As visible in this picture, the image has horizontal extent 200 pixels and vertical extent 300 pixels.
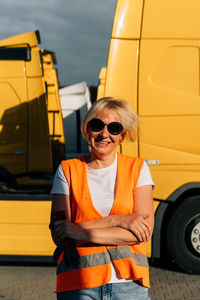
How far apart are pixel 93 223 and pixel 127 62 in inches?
100.0

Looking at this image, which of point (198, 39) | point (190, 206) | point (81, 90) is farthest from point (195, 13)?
point (81, 90)

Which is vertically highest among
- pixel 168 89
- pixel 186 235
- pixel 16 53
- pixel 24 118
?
pixel 16 53

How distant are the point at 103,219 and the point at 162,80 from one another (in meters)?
2.48

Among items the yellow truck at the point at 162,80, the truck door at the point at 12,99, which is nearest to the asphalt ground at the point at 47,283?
the yellow truck at the point at 162,80

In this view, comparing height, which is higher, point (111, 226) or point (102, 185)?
point (102, 185)

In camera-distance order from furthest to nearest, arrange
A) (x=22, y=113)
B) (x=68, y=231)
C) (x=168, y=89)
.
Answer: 1. (x=22, y=113)
2. (x=168, y=89)
3. (x=68, y=231)

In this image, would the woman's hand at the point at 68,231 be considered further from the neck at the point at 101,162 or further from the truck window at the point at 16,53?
the truck window at the point at 16,53

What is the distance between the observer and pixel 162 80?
3709mm

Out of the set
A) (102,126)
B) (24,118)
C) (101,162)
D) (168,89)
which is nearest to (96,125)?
(102,126)

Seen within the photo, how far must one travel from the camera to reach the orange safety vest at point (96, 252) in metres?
1.45

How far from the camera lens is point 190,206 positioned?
12.7 ft

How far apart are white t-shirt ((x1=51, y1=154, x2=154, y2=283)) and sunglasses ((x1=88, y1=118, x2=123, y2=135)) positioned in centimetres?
16

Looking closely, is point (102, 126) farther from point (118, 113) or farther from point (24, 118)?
point (24, 118)

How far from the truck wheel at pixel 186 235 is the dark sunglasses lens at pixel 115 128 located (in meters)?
2.42
